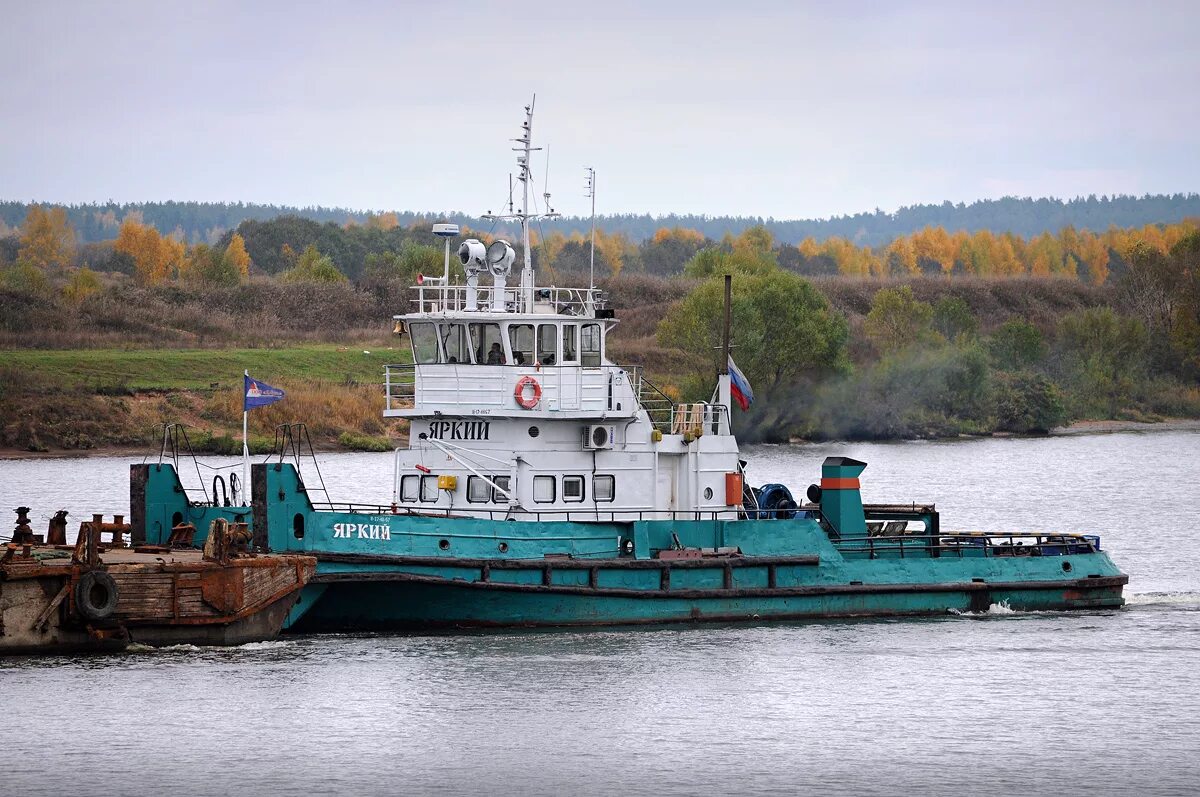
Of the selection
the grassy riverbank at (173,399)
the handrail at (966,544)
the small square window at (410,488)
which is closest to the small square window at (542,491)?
the small square window at (410,488)

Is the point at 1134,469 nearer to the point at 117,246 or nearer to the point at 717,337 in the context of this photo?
the point at 717,337

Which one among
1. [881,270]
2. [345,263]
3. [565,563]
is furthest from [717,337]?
[881,270]

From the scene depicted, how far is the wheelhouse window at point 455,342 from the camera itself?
23.9 meters

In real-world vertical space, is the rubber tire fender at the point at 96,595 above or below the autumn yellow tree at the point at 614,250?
below

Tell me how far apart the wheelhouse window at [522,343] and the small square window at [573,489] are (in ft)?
5.72

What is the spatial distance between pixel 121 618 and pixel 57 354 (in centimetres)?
4448

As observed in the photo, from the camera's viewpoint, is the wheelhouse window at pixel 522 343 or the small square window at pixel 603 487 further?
the small square window at pixel 603 487

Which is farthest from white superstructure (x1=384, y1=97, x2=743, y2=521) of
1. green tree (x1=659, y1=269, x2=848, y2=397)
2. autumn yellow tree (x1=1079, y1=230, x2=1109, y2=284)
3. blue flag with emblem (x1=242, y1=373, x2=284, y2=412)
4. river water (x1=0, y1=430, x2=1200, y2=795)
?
autumn yellow tree (x1=1079, y1=230, x2=1109, y2=284)

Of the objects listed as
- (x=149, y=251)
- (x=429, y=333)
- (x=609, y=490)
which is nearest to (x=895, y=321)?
(x=149, y=251)

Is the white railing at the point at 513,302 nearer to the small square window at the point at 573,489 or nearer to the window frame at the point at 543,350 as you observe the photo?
the window frame at the point at 543,350

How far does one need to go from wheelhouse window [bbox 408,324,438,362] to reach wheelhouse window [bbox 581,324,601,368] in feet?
6.81

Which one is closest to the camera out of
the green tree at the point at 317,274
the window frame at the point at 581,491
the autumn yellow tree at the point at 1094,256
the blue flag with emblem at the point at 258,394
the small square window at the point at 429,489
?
the small square window at the point at 429,489

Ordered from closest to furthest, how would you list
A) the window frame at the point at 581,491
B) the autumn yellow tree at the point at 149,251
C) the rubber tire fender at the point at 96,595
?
the rubber tire fender at the point at 96,595, the window frame at the point at 581,491, the autumn yellow tree at the point at 149,251

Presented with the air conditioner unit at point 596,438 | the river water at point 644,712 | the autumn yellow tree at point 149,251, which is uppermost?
the autumn yellow tree at point 149,251
